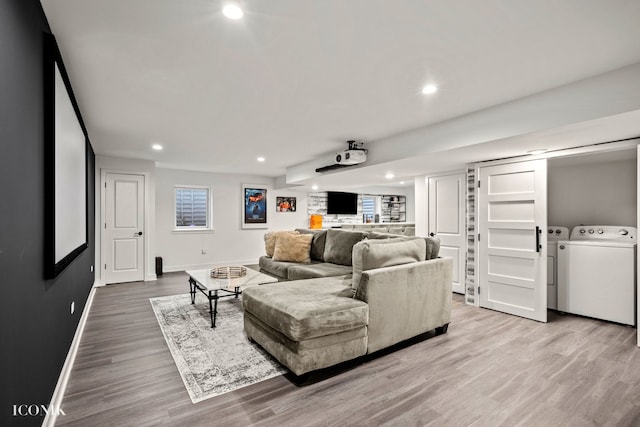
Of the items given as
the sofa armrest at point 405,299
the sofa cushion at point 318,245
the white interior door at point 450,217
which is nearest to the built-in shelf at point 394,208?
the white interior door at point 450,217

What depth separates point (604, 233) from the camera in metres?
4.08

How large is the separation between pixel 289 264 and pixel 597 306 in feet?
12.9

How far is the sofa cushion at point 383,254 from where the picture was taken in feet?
8.84

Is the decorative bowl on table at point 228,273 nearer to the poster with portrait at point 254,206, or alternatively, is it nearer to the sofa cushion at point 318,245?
the sofa cushion at point 318,245

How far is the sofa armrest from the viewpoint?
2.61 meters

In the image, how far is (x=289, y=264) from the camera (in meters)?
4.80

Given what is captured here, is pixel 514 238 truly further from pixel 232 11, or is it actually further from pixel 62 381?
pixel 62 381

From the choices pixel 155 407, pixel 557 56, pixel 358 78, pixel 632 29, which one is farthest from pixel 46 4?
pixel 632 29

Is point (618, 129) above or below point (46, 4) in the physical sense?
below

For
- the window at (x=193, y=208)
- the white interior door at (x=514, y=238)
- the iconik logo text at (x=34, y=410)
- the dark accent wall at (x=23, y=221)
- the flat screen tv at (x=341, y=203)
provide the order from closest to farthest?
the dark accent wall at (x=23, y=221)
the iconik logo text at (x=34, y=410)
the white interior door at (x=514, y=238)
the window at (x=193, y=208)
the flat screen tv at (x=341, y=203)

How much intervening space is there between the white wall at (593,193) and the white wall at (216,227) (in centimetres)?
586

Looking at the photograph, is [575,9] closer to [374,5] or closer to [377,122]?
[374,5]

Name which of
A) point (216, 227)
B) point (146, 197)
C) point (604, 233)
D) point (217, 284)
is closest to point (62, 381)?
point (217, 284)

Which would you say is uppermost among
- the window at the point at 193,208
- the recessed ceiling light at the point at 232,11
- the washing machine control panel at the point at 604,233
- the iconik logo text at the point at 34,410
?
the recessed ceiling light at the point at 232,11
